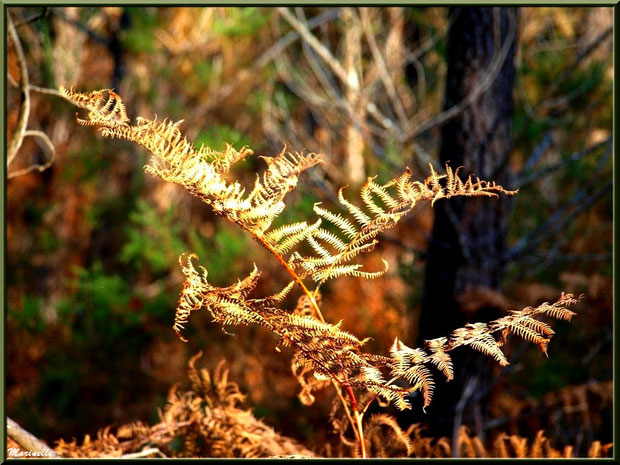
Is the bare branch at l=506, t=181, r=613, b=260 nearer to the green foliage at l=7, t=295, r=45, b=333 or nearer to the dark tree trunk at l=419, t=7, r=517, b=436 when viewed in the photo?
the dark tree trunk at l=419, t=7, r=517, b=436

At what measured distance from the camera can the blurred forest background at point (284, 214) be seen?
377cm

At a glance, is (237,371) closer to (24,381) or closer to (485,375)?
(24,381)

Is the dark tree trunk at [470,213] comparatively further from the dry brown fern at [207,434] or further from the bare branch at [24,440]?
the bare branch at [24,440]

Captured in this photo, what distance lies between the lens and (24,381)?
635cm

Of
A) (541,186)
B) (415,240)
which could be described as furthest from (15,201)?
(541,186)

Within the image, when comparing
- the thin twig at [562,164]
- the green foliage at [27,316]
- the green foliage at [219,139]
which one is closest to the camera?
the thin twig at [562,164]

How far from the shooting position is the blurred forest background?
3.77 m

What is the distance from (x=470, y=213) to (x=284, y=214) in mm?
3295

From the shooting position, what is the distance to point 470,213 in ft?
9.41

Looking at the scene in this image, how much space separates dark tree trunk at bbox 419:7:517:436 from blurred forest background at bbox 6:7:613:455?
5 cm

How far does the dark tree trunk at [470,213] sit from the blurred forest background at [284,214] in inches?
1.9

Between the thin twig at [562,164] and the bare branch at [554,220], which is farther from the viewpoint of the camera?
the bare branch at [554,220]
